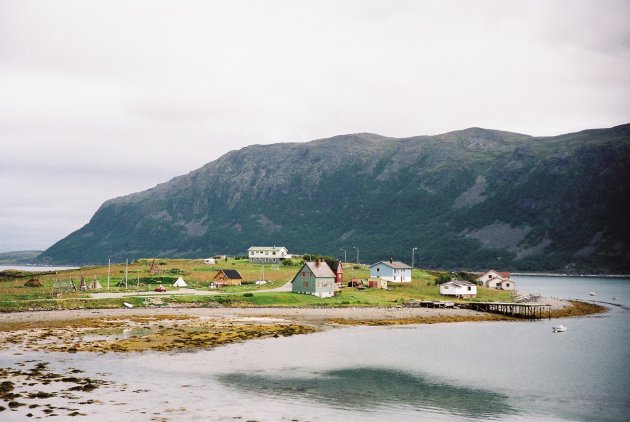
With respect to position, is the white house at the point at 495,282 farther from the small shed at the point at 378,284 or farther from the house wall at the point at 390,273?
the small shed at the point at 378,284

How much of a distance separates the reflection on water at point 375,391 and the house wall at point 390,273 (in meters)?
91.5

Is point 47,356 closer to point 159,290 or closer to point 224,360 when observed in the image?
point 224,360

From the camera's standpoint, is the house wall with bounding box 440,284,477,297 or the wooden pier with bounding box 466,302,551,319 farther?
the house wall with bounding box 440,284,477,297

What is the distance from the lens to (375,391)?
1763 inches

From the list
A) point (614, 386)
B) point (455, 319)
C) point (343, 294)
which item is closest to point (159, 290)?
point (343, 294)

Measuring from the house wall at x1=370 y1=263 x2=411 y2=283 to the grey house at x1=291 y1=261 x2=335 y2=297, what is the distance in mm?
33649

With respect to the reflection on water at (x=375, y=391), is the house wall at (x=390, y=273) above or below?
above

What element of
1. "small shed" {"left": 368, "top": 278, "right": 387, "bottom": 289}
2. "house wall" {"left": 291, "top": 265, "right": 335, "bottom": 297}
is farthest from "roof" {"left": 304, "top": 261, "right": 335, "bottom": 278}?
"small shed" {"left": 368, "top": 278, "right": 387, "bottom": 289}

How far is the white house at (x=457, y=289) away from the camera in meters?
129

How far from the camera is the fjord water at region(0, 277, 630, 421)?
37906 mm

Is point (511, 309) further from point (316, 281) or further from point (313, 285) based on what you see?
→ point (313, 285)

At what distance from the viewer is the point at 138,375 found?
45.7 metres

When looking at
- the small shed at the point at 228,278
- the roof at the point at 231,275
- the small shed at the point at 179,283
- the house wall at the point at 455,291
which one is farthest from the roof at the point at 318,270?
the house wall at the point at 455,291

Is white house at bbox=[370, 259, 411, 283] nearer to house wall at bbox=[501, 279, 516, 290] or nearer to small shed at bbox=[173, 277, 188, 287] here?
house wall at bbox=[501, 279, 516, 290]
